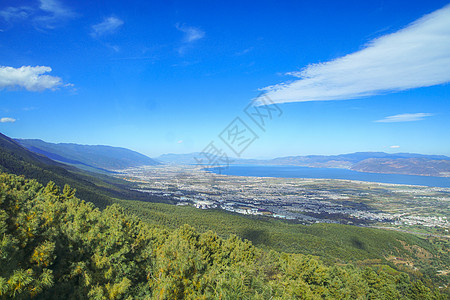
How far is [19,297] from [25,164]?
8996 cm

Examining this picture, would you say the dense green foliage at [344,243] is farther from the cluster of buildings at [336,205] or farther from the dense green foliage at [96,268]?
the dense green foliage at [96,268]

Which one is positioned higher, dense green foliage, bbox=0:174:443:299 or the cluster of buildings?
dense green foliage, bbox=0:174:443:299

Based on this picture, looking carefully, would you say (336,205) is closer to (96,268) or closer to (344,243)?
(344,243)

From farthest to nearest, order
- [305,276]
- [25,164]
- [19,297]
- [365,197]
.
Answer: [365,197] → [25,164] → [305,276] → [19,297]

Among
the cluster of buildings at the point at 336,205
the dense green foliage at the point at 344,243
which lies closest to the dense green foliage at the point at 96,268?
the dense green foliage at the point at 344,243

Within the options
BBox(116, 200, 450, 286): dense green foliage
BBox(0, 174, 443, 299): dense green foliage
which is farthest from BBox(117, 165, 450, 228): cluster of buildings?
BBox(0, 174, 443, 299): dense green foliage

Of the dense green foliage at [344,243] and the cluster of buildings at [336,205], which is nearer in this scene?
the dense green foliage at [344,243]

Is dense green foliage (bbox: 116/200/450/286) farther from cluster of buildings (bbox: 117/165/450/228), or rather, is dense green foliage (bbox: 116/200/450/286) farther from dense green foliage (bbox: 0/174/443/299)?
dense green foliage (bbox: 0/174/443/299)

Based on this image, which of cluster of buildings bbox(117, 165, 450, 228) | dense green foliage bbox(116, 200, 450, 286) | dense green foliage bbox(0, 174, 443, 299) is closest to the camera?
dense green foliage bbox(0, 174, 443, 299)

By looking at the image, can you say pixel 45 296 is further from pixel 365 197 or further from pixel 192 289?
pixel 365 197

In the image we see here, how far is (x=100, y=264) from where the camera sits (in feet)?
40.2

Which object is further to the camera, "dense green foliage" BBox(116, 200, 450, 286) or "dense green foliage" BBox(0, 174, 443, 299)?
"dense green foliage" BBox(116, 200, 450, 286)

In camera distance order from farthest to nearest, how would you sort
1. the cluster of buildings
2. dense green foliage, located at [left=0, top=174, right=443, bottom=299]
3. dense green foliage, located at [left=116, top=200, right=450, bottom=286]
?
1. the cluster of buildings
2. dense green foliage, located at [left=116, top=200, right=450, bottom=286]
3. dense green foliage, located at [left=0, top=174, right=443, bottom=299]

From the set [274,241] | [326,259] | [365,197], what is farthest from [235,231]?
[365,197]
